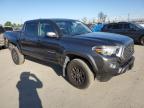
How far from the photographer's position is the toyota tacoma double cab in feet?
14.9

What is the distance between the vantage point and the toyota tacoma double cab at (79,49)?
4.55m

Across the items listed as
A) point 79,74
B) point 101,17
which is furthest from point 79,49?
point 101,17

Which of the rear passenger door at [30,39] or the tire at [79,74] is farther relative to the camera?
the rear passenger door at [30,39]

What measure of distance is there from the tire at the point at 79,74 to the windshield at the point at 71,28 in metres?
1.01

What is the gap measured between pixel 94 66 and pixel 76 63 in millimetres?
558

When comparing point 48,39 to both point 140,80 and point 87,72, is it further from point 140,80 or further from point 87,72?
point 140,80

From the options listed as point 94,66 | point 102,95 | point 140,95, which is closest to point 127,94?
point 140,95

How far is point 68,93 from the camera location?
489 cm

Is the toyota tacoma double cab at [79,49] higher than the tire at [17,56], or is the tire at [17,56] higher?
the toyota tacoma double cab at [79,49]

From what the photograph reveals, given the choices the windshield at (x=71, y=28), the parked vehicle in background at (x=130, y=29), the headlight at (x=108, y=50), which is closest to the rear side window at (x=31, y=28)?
the windshield at (x=71, y=28)

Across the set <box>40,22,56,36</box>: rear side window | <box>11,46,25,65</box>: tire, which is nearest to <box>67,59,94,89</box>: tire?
Result: <box>40,22,56,36</box>: rear side window

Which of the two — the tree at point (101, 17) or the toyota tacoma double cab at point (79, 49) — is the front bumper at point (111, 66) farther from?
the tree at point (101, 17)

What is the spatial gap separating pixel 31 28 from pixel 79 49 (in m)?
2.75

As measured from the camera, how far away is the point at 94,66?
15.2 ft
